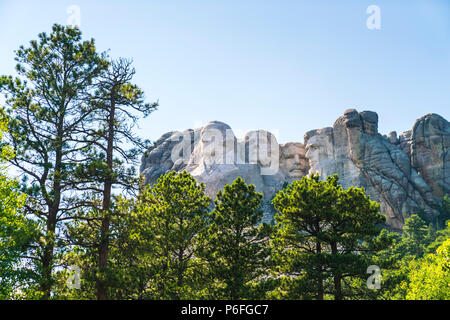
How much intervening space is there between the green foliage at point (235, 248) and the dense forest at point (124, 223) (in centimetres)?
5

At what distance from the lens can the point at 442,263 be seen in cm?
1808

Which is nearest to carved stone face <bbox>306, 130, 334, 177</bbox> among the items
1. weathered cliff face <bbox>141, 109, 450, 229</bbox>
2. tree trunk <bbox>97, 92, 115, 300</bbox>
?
weathered cliff face <bbox>141, 109, 450, 229</bbox>

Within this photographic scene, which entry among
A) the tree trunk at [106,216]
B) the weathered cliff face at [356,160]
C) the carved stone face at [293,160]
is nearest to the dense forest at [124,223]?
the tree trunk at [106,216]

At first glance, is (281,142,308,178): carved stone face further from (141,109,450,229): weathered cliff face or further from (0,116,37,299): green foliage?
(0,116,37,299): green foliage

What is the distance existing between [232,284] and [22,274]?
8.87 meters

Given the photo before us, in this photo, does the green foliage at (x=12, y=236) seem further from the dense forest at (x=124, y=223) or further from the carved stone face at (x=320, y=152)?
the carved stone face at (x=320, y=152)

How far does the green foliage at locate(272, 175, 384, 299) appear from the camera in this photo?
18703mm

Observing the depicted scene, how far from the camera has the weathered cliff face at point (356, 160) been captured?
60.5 meters

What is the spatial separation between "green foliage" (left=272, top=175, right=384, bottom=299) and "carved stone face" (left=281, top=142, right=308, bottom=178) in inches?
2127

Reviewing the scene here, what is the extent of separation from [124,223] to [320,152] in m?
57.1

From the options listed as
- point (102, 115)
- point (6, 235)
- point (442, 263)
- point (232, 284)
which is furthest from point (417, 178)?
point (6, 235)
